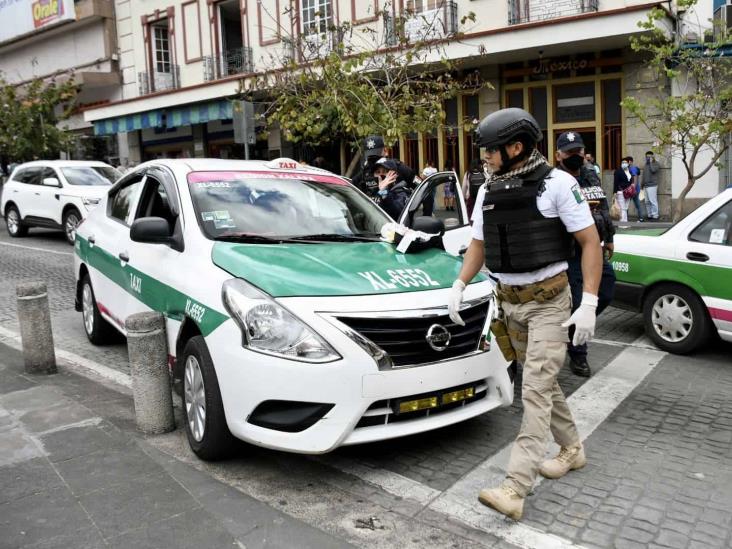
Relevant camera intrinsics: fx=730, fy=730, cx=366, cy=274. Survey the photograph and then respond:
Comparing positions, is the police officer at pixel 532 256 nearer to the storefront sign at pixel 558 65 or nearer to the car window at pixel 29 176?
the car window at pixel 29 176

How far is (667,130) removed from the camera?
1268 cm

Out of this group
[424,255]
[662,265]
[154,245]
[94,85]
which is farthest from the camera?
[94,85]

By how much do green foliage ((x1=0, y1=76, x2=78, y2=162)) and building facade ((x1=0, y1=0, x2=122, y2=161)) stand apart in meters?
3.01

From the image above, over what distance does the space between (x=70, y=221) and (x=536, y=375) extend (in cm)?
1344

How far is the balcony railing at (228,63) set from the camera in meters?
24.2

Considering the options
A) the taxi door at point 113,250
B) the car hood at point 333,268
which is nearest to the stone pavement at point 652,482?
the car hood at point 333,268

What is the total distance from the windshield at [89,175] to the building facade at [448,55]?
4.59 metres

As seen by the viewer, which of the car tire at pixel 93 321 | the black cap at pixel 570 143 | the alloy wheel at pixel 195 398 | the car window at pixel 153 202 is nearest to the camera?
the alloy wheel at pixel 195 398

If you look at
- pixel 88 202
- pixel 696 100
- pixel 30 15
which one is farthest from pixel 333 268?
pixel 30 15

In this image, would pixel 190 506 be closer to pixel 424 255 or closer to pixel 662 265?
pixel 424 255

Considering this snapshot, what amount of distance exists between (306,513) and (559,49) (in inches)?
626

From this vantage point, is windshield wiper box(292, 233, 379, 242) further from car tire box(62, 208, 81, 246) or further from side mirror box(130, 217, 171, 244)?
car tire box(62, 208, 81, 246)

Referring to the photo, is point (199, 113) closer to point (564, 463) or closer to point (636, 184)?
point (636, 184)

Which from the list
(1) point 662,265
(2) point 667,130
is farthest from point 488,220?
(2) point 667,130
